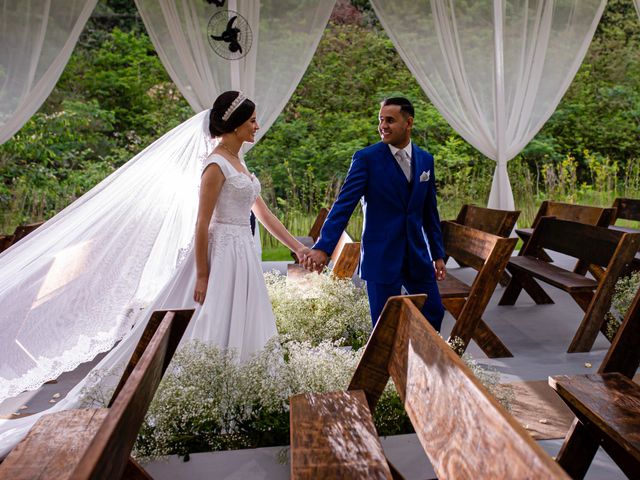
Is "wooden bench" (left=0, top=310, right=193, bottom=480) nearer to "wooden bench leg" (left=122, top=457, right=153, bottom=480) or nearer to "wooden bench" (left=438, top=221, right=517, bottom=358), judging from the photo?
"wooden bench leg" (left=122, top=457, right=153, bottom=480)

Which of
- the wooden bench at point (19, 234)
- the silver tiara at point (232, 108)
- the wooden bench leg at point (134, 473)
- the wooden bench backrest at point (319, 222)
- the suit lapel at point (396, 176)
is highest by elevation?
the silver tiara at point (232, 108)

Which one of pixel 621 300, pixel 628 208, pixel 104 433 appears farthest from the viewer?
pixel 628 208

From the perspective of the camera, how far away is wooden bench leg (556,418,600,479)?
1.85 meters

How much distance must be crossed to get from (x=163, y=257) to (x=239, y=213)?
2.70 ft

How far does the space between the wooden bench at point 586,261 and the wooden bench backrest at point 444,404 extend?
2.31m

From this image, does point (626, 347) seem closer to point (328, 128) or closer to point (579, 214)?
point (579, 214)

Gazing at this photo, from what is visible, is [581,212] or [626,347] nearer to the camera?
[626,347]

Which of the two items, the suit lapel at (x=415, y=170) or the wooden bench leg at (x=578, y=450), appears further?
the suit lapel at (x=415, y=170)

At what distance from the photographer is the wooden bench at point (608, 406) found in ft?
5.31

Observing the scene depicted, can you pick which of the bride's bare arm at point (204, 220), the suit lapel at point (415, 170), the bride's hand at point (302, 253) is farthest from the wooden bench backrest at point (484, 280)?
the bride's bare arm at point (204, 220)

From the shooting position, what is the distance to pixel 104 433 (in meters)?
0.84

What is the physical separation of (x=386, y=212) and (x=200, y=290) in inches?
37.2

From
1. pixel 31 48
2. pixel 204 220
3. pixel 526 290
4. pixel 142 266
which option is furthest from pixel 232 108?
pixel 31 48

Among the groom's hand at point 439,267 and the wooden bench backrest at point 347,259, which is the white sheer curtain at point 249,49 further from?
the groom's hand at point 439,267
